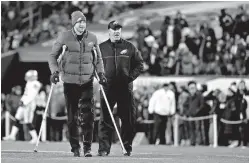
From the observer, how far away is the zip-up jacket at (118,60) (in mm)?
13781

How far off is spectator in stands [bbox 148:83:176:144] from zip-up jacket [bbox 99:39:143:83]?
9.02m

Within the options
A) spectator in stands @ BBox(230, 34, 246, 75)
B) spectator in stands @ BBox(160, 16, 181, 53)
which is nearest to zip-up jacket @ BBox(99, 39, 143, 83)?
spectator in stands @ BBox(230, 34, 246, 75)

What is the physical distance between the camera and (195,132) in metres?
22.9

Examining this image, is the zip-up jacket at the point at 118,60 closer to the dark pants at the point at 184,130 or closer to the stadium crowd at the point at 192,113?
the stadium crowd at the point at 192,113

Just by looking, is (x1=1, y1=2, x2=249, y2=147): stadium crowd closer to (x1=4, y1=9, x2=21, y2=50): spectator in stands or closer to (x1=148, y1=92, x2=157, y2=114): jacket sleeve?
(x1=148, y1=92, x2=157, y2=114): jacket sleeve

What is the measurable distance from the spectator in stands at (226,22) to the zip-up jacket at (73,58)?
43.0 ft

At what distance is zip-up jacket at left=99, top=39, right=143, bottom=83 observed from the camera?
45.2 ft

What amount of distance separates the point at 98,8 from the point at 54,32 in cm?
186

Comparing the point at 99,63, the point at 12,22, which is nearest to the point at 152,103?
the point at 99,63

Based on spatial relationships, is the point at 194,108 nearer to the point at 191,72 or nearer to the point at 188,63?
the point at 191,72

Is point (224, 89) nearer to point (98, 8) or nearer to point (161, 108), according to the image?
point (161, 108)

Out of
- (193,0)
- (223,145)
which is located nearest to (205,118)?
(223,145)

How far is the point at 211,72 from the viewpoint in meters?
25.0

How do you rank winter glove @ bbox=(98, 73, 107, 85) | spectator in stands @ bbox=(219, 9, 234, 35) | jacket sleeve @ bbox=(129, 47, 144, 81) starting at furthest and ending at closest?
spectator in stands @ bbox=(219, 9, 234, 35)
jacket sleeve @ bbox=(129, 47, 144, 81)
winter glove @ bbox=(98, 73, 107, 85)
